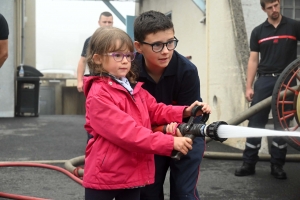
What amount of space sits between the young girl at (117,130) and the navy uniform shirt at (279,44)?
301cm

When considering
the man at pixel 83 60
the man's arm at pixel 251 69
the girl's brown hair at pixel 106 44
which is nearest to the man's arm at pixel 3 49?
the man at pixel 83 60

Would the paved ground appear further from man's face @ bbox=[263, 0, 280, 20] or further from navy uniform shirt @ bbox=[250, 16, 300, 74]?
man's face @ bbox=[263, 0, 280, 20]

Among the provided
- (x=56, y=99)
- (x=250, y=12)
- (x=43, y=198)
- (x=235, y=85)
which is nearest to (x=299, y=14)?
(x=250, y=12)

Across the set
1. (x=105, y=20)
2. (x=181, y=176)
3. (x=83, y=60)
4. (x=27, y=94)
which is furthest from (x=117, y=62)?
(x=27, y=94)

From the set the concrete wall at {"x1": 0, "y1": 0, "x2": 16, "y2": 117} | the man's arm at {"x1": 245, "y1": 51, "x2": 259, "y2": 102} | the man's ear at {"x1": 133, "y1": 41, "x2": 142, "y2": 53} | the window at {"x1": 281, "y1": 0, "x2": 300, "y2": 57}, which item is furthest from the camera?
the concrete wall at {"x1": 0, "y1": 0, "x2": 16, "y2": 117}

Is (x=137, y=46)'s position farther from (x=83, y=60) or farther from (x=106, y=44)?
(x=83, y=60)

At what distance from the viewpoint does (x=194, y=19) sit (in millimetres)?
11234

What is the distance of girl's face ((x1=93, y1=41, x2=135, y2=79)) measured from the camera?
3004mm

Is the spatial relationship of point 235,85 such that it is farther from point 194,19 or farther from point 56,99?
point 56,99

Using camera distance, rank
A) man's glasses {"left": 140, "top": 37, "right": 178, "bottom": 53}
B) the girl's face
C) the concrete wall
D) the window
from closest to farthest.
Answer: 1. the girl's face
2. man's glasses {"left": 140, "top": 37, "right": 178, "bottom": 53}
3. the window
4. the concrete wall

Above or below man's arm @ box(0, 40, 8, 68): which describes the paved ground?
below

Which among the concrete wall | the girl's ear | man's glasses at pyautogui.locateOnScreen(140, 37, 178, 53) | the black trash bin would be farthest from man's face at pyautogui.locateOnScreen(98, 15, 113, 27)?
the black trash bin

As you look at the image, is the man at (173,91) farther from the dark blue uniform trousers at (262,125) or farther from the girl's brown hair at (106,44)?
the dark blue uniform trousers at (262,125)

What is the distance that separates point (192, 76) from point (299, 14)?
5.00 m
